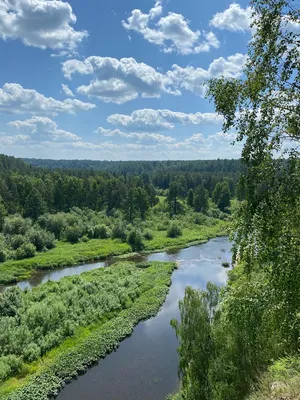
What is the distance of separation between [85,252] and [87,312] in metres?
24.2

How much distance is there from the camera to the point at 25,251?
4719cm

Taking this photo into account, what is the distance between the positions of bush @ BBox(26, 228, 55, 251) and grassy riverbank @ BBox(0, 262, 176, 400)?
17002 mm

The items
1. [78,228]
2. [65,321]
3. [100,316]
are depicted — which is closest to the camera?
[65,321]

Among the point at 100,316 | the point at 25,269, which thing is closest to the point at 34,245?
the point at 25,269

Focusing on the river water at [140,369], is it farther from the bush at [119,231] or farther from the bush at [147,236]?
the bush at [119,231]

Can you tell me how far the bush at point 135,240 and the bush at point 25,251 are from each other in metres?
15.6

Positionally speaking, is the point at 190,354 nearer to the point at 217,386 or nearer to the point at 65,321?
the point at 217,386

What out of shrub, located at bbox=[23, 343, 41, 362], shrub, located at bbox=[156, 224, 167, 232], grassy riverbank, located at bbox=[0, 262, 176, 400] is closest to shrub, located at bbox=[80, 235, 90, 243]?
shrub, located at bbox=[156, 224, 167, 232]

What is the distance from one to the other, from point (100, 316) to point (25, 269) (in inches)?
785

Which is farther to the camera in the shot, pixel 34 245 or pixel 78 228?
pixel 78 228

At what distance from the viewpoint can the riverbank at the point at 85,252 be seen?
41.0 m

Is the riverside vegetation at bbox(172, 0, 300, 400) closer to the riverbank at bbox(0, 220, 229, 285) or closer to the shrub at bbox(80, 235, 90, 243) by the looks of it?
the riverbank at bbox(0, 220, 229, 285)

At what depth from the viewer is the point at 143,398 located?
1777cm

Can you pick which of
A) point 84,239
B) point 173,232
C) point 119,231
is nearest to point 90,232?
point 84,239
